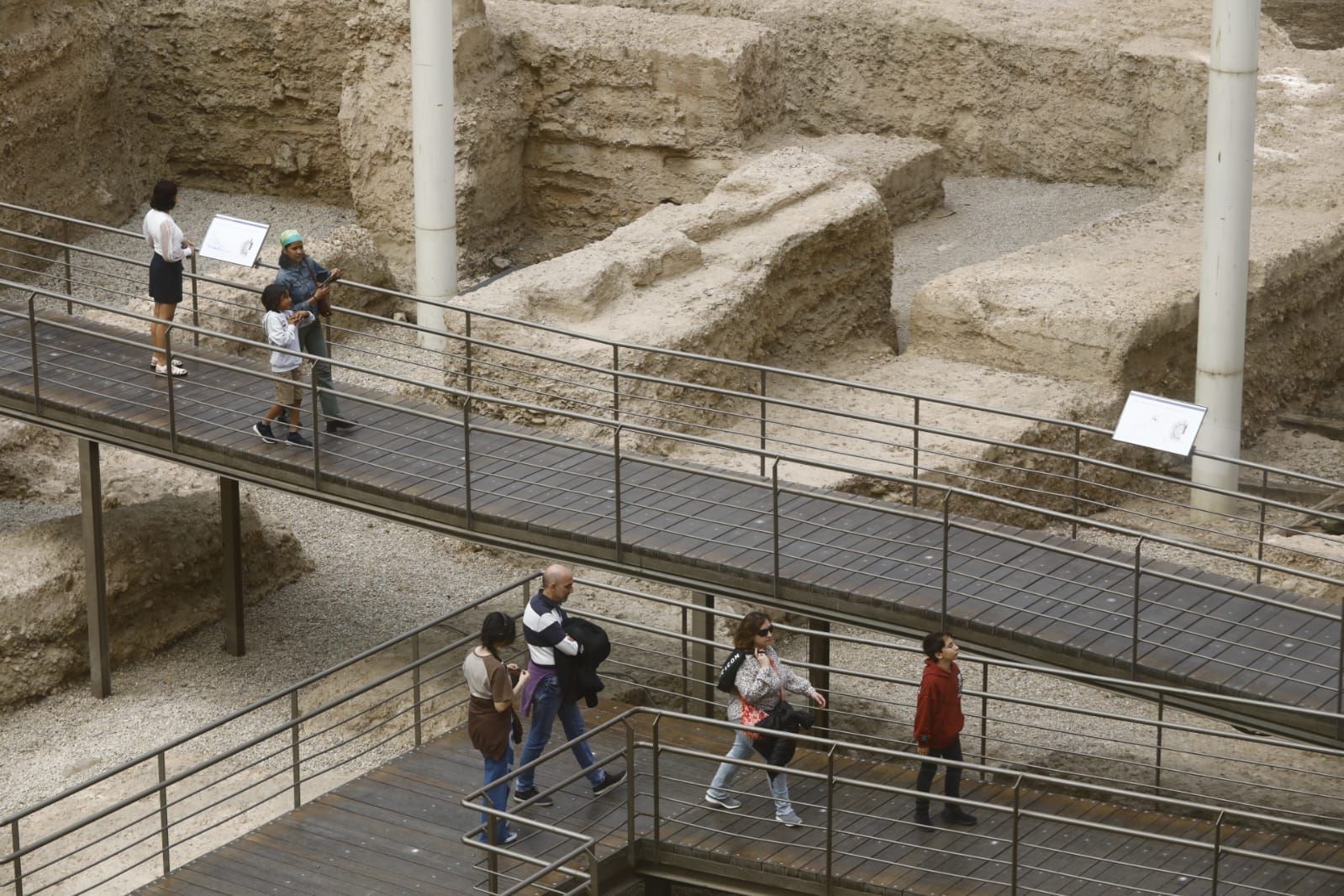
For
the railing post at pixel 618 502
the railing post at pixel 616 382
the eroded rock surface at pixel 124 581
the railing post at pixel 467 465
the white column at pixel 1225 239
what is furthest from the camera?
the white column at pixel 1225 239

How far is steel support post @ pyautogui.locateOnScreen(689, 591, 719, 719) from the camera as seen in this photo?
13398 millimetres

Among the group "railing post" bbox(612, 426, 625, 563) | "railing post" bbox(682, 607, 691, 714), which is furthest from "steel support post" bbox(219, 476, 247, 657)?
"railing post" bbox(612, 426, 625, 563)

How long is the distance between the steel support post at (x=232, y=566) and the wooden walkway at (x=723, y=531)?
0.86m

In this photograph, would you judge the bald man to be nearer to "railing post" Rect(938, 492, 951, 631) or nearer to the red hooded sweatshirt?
the red hooded sweatshirt

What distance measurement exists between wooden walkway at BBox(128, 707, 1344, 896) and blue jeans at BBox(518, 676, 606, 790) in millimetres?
171

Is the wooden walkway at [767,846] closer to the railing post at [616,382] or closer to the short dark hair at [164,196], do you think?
the railing post at [616,382]

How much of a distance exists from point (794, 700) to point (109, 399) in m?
4.95

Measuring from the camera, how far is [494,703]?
35.8ft

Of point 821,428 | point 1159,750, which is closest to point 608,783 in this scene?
point 1159,750

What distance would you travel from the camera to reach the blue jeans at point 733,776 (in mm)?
11227

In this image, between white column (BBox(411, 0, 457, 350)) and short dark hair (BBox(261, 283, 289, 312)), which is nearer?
short dark hair (BBox(261, 283, 289, 312))

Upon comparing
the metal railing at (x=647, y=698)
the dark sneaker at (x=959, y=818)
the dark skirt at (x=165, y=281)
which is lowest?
the metal railing at (x=647, y=698)

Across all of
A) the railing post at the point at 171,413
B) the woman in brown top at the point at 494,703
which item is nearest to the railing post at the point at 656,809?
the woman in brown top at the point at 494,703

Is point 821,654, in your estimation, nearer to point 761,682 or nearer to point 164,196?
point 761,682
